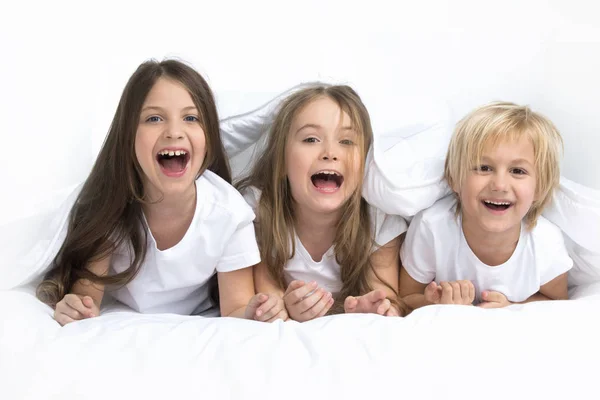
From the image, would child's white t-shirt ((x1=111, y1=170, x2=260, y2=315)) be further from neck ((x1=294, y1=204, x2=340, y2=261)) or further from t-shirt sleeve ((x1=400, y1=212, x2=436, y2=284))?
t-shirt sleeve ((x1=400, y1=212, x2=436, y2=284))

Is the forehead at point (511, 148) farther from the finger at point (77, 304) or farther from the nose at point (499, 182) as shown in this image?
the finger at point (77, 304)

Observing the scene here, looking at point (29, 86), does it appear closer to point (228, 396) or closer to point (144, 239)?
point (144, 239)

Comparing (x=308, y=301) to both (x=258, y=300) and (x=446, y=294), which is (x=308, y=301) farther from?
(x=446, y=294)

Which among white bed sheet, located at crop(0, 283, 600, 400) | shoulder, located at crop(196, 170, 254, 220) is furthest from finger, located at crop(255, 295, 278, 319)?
shoulder, located at crop(196, 170, 254, 220)

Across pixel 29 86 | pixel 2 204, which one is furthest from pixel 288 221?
pixel 29 86

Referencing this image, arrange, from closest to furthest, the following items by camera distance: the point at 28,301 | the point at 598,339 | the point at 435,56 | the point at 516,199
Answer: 1. the point at 598,339
2. the point at 28,301
3. the point at 516,199
4. the point at 435,56

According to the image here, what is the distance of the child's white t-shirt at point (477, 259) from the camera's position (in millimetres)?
1564

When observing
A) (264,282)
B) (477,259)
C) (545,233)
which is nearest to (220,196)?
(264,282)

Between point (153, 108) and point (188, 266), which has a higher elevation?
point (153, 108)

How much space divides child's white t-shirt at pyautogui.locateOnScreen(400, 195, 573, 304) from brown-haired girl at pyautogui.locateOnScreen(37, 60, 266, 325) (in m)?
0.35

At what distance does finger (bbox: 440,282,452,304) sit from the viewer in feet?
4.74

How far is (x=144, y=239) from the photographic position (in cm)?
153

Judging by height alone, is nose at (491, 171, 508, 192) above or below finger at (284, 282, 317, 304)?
above

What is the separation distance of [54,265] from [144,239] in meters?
0.19
